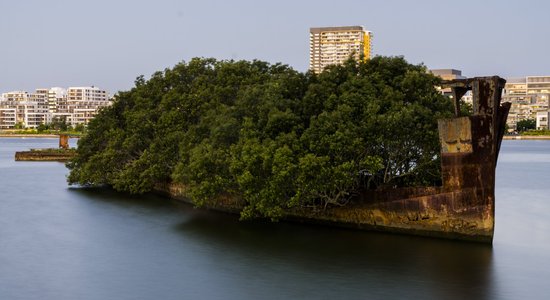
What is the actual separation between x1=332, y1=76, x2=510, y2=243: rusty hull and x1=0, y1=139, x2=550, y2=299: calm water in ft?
2.49

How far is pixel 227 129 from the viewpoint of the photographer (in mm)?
32344

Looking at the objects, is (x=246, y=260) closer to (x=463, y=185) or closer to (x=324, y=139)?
(x=324, y=139)

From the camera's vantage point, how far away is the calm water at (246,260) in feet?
71.4

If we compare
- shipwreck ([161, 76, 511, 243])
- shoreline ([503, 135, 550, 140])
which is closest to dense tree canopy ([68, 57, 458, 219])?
shipwreck ([161, 76, 511, 243])

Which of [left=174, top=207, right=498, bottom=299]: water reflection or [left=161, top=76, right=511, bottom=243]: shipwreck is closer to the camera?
[left=174, top=207, right=498, bottom=299]: water reflection

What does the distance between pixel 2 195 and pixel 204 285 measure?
31.4 meters

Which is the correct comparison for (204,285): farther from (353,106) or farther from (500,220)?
(500,220)

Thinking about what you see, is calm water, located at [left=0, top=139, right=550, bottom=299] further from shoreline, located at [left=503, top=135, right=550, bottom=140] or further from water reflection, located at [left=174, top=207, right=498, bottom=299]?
shoreline, located at [left=503, top=135, right=550, bottom=140]

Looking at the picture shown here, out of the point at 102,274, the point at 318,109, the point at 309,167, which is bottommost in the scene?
the point at 102,274

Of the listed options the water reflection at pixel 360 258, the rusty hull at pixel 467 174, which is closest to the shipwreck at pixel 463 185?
the rusty hull at pixel 467 174

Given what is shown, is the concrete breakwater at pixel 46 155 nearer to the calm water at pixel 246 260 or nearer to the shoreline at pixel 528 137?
the calm water at pixel 246 260

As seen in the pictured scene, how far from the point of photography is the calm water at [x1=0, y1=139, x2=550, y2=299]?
857 inches

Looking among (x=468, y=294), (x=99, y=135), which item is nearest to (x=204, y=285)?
(x=468, y=294)

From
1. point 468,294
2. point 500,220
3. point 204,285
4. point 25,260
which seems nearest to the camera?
point 468,294
